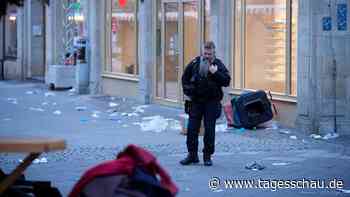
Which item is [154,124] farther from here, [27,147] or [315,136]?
[27,147]

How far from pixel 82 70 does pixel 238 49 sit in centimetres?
912

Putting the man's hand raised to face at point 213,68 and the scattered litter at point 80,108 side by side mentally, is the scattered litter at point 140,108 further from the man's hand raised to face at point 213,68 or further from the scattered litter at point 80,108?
the man's hand raised to face at point 213,68

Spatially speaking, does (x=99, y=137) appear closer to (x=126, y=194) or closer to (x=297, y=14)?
(x=297, y=14)

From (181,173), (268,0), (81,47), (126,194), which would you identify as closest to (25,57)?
(81,47)

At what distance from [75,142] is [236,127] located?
3291mm

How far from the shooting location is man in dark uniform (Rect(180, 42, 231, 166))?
12.3 metres

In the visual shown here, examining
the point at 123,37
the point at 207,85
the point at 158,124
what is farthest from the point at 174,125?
the point at 123,37

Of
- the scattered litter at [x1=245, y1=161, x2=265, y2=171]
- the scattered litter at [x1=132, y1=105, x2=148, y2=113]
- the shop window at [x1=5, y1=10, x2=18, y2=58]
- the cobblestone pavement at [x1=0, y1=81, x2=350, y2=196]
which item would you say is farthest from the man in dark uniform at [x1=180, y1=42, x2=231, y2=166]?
the shop window at [x1=5, y1=10, x2=18, y2=58]

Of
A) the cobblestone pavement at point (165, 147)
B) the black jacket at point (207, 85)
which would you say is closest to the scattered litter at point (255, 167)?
the cobblestone pavement at point (165, 147)

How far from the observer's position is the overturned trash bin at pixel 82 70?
88.0 ft

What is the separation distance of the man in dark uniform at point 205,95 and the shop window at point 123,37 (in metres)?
11.6

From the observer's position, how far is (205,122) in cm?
1238

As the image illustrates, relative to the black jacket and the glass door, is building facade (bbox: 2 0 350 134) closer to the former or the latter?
the glass door

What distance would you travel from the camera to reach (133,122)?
1848cm
